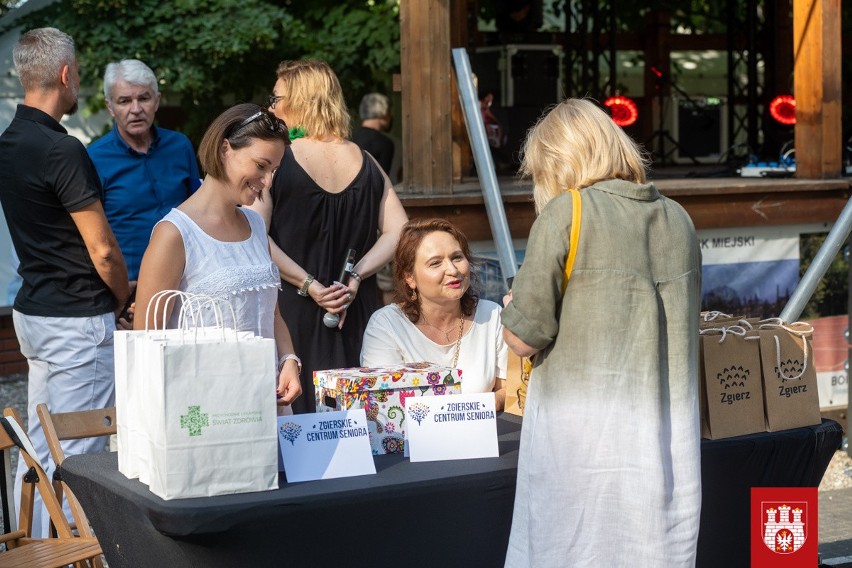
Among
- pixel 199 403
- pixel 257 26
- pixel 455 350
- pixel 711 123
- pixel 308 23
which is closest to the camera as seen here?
pixel 199 403

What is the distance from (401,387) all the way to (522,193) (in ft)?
9.84

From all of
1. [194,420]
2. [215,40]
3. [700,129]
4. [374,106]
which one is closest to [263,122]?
[194,420]

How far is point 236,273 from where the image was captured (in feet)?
10.4

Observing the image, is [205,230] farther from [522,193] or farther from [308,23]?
[308,23]

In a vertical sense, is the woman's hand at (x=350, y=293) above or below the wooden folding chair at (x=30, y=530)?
above

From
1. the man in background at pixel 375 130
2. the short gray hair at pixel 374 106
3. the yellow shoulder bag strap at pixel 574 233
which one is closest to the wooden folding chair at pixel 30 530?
the yellow shoulder bag strap at pixel 574 233

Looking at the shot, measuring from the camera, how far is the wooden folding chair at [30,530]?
11.2 ft

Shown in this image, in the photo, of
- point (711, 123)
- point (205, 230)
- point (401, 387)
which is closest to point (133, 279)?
point (205, 230)

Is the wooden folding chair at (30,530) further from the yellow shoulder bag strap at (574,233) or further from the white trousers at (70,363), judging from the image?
the yellow shoulder bag strap at (574,233)

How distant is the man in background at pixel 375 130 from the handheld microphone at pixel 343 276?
3944 mm

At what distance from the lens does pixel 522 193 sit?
5879mm

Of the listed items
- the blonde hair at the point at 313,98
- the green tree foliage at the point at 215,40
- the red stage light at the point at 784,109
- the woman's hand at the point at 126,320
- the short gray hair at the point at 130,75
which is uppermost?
the green tree foliage at the point at 215,40

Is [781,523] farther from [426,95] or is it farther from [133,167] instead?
[426,95]

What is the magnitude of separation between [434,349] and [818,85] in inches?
154
